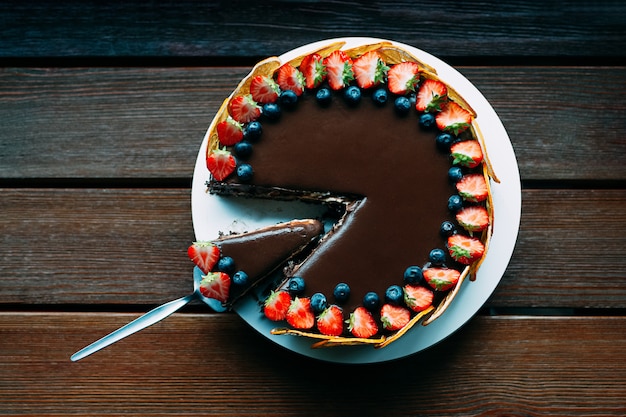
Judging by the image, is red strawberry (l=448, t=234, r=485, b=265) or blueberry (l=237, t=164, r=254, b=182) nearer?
red strawberry (l=448, t=234, r=485, b=265)

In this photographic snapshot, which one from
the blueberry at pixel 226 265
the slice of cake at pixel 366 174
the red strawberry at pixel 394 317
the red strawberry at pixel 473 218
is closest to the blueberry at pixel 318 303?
the slice of cake at pixel 366 174

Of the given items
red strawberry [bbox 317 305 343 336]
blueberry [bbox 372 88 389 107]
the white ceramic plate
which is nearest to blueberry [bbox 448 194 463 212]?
the white ceramic plate

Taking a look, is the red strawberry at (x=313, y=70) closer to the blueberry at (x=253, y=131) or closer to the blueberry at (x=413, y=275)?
the blueberry at (x=253, y=131)

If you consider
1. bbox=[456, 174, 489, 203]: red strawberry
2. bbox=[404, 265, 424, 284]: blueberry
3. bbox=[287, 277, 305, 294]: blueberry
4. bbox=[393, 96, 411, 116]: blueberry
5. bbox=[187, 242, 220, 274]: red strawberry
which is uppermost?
bbox=[393, 96, 411, 116]: blueberry

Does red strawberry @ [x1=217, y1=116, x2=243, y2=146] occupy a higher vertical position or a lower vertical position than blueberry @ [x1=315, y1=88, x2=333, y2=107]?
lower

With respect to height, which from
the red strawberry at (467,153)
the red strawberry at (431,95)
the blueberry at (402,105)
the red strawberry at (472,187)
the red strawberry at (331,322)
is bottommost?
the red strawberry at (331,322)

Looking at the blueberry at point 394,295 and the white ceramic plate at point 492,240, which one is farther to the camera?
the white ceramic plate at point 492,240

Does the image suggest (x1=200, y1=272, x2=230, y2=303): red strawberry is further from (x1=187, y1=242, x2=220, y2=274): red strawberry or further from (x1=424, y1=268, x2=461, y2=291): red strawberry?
(x1=424, y1=268, x2=461, y2=291): red strawberry

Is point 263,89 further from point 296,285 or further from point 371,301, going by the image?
point 371,301
